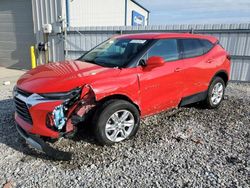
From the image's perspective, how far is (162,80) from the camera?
405 cm

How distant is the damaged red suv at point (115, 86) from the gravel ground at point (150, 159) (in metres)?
0.32

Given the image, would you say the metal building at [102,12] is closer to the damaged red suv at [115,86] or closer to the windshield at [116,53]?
the windshield at [116,53]

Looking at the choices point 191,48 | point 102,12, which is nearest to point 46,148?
point 191,48

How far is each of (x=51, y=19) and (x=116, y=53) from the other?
6.90 metres

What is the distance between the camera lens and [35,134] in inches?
128

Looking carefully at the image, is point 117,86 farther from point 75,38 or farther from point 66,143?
point 75,38

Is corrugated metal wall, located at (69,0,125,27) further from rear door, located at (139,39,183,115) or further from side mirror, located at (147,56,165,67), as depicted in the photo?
side mirror, located at (147,56,165,67)

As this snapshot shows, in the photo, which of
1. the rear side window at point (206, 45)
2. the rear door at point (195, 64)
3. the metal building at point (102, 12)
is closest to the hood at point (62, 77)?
the rear door at point (195, 64)

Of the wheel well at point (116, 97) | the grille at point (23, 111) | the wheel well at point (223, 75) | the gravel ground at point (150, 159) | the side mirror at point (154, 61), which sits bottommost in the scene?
the gravel ground at point (150, 159)

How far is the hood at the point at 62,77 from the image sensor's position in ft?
10.6

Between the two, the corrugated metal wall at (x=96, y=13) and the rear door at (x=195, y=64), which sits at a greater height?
the corrugated metal wall at (x=96, y=13)

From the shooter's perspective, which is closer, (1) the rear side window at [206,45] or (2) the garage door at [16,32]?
(1) the rear side window at [206,45]

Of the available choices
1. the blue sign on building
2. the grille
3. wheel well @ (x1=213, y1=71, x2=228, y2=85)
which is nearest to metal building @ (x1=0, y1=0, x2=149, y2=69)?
the blue sign on building

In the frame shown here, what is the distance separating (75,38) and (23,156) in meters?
7.19
